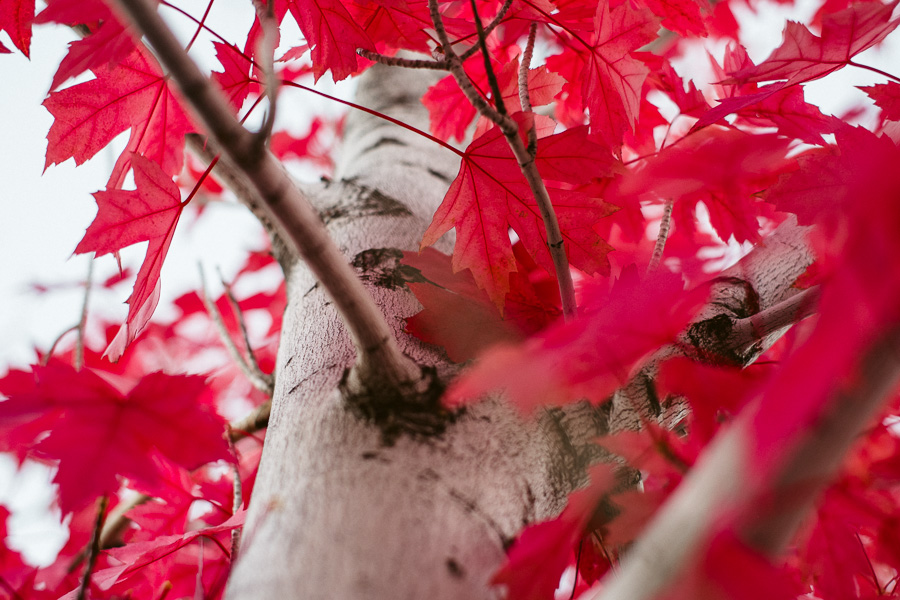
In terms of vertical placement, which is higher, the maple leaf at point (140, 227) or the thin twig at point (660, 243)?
the maple leaf at point (140, 227)

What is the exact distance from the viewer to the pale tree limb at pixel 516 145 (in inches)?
14.2

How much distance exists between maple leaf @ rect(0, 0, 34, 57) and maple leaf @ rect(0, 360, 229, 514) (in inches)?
14.0

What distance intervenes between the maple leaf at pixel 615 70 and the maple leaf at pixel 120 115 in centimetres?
47

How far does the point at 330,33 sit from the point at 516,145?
287 millimetres

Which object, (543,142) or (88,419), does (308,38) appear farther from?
(88,419)

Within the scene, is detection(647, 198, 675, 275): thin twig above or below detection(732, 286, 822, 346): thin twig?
above

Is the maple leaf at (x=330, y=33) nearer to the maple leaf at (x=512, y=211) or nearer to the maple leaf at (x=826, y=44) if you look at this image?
the maple leaf at (x=512, y=211)

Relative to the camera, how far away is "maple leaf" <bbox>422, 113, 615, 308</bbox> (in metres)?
0.50

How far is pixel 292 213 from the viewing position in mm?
296

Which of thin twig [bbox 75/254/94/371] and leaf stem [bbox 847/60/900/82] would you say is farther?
thin twig [bbox 75/254/94/371]

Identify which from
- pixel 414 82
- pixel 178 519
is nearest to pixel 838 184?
pixel 178 519

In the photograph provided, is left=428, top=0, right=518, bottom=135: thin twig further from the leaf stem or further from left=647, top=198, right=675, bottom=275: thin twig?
the leaf stem

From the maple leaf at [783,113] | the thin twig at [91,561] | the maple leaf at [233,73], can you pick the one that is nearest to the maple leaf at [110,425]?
the thin twig at [91,561]

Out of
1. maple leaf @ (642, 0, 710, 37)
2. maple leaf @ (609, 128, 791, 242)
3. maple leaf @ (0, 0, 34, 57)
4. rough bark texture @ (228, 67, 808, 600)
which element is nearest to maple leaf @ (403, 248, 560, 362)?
rough bark texture @ (228, 67, 808, 600)
